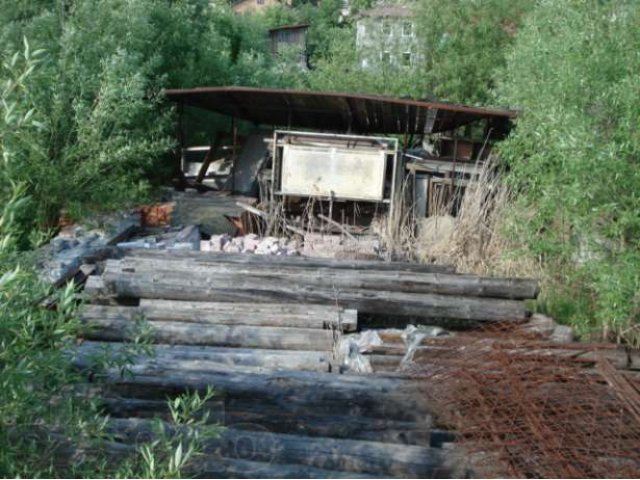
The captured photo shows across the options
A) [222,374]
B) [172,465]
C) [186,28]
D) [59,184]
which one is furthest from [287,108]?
[172,465]

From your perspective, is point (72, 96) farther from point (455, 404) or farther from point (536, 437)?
point (536, 437)

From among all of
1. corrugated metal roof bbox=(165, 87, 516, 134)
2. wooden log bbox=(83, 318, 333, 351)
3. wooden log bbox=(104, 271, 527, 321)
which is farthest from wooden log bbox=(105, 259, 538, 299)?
corrugated metal roof bbox=(165, 87, 516, 134)

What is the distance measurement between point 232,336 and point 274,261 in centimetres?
206

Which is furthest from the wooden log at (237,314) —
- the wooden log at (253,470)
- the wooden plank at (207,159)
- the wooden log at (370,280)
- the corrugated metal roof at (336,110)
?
the wooden plank at (207,159)

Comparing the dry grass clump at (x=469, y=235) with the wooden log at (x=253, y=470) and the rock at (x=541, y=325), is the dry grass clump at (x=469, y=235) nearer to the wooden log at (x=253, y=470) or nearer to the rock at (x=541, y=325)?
the rock at (x=541, y=325)

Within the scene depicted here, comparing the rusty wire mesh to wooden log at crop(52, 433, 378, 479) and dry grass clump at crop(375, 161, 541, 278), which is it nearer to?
wooden log at crop(52, 433, 378, 479)

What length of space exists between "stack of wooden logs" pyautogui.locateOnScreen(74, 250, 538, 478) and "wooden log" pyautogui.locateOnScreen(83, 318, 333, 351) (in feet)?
0.03

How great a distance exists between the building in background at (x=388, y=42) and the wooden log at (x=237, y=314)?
18.2m

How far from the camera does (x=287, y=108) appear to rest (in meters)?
13.7

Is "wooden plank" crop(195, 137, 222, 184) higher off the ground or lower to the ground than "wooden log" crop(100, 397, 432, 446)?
higher

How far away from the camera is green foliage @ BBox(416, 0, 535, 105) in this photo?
22969 mm

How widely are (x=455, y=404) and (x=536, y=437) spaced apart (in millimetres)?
717

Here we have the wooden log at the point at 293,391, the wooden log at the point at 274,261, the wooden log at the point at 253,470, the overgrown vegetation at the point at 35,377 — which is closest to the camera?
the overgrown vegetation at the point at 35,377

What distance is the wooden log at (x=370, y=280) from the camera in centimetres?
795
